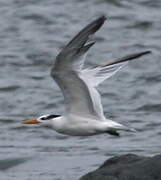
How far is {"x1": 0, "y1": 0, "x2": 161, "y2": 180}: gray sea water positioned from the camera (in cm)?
1149

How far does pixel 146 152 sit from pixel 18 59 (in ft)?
18.5

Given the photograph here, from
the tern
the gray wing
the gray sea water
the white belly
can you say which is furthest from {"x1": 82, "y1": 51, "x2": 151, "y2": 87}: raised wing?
the gray sea water

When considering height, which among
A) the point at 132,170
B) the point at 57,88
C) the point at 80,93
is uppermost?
the point at 80,93

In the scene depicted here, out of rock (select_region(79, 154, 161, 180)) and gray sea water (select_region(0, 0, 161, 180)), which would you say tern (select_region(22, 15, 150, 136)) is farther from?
gray sea water (select_region(0, 0, 161, 180))

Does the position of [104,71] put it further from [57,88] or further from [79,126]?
[57,88]

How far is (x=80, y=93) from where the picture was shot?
943 cm

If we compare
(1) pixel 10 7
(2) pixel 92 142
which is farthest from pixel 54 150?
(1) pixel 10 7

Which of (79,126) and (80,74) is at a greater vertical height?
(80,74)

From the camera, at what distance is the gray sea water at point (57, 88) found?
37.7 ft

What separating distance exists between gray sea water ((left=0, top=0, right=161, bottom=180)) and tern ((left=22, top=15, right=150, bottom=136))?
912mm

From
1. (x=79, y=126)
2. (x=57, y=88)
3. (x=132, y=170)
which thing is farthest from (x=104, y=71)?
(x=57, y=88)

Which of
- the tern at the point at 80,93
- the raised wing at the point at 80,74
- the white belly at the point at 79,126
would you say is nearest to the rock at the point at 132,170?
the tern at the point at 80,93

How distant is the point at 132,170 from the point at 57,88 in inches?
283

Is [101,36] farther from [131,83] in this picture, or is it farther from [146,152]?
[146,152]
